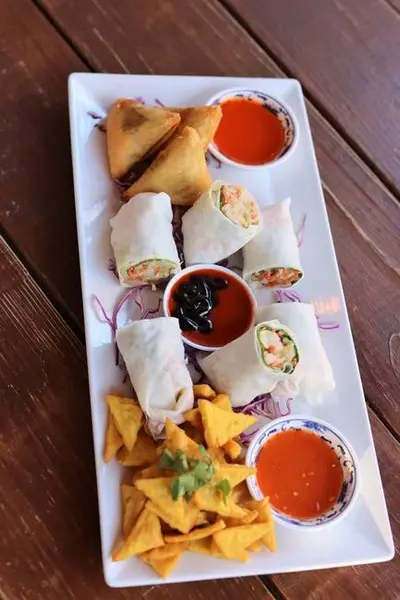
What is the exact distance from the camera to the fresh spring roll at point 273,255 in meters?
1.59

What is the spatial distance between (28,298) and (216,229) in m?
0.39

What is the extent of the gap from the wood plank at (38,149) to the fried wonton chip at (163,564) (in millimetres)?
484

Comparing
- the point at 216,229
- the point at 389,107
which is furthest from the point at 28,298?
the point at 389,107

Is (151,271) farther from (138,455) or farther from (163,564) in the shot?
(163,564)

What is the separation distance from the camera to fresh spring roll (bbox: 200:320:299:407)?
4.73 ft

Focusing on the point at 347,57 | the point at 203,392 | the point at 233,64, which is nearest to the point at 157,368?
the point at 203,392

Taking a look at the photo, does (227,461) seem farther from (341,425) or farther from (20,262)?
(20,262)

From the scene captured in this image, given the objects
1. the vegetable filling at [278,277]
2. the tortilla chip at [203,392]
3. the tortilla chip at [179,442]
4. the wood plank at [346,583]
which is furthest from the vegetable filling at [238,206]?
the wood plank at [346,583]

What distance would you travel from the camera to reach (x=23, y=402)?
1.43 meters

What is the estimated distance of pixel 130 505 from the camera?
132 cm

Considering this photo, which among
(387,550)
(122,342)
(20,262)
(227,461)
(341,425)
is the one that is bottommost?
(387,550)

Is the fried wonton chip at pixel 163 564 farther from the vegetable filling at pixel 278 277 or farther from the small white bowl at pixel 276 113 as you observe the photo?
the small white bowl at pixel 276 113

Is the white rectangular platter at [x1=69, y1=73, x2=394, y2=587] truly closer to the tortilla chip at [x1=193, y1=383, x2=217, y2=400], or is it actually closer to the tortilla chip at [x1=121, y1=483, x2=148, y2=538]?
the tortilla chip at [x1=121, y1=483, x2=148, y2=538]

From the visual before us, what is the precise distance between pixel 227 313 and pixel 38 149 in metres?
0.53
